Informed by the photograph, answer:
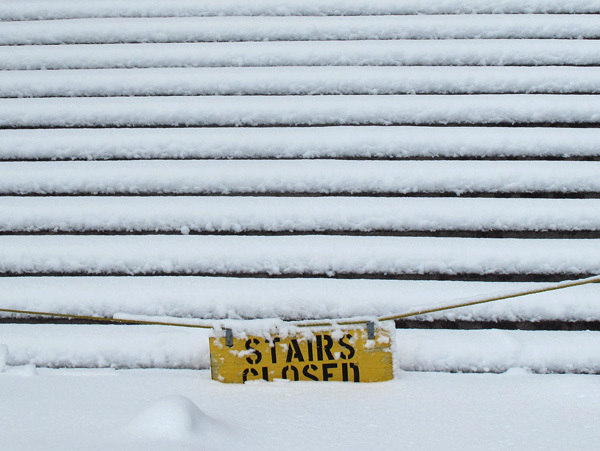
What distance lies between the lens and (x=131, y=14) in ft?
5.86

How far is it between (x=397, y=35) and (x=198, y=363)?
1.29m

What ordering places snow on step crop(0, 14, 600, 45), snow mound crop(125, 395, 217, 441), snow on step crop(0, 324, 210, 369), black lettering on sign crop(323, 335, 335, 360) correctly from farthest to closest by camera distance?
snow on step crop(0, 14, 600, 45) < snow on step crop(0, 324, 210, 369) < black lettering on sign crop(323, 335, 335, 360) < snow mound crop(125, 395, 217, 441)

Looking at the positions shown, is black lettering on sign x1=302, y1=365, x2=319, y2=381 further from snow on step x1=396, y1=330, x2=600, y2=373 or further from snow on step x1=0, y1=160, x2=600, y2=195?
snow on step x1=0, y1=160, x2=600, y2=195

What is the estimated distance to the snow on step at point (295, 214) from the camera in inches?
54.6

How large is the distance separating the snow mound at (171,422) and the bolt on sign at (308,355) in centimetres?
24

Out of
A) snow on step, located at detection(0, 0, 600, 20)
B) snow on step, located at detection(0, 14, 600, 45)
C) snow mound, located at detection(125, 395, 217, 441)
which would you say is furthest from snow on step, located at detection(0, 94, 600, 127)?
snow mound, located at detection(125, 395, 217, 441)

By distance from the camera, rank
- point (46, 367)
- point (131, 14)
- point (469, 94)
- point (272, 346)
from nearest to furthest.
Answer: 1. point (272, 346)
2. point (46, 367)
3. point (469, 94)
4. point (131, 14)

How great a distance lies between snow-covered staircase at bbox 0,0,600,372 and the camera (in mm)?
1311

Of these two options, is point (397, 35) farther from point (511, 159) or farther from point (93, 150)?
point (93, 150)

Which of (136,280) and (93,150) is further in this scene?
(93,150)

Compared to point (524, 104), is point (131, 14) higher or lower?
higher

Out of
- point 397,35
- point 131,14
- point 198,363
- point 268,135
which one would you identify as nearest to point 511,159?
point 397,35

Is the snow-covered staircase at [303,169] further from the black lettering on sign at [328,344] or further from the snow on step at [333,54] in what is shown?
the black lettering on sign at [328,344]

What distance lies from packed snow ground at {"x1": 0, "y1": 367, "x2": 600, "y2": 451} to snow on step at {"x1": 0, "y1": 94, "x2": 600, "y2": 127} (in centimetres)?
80
